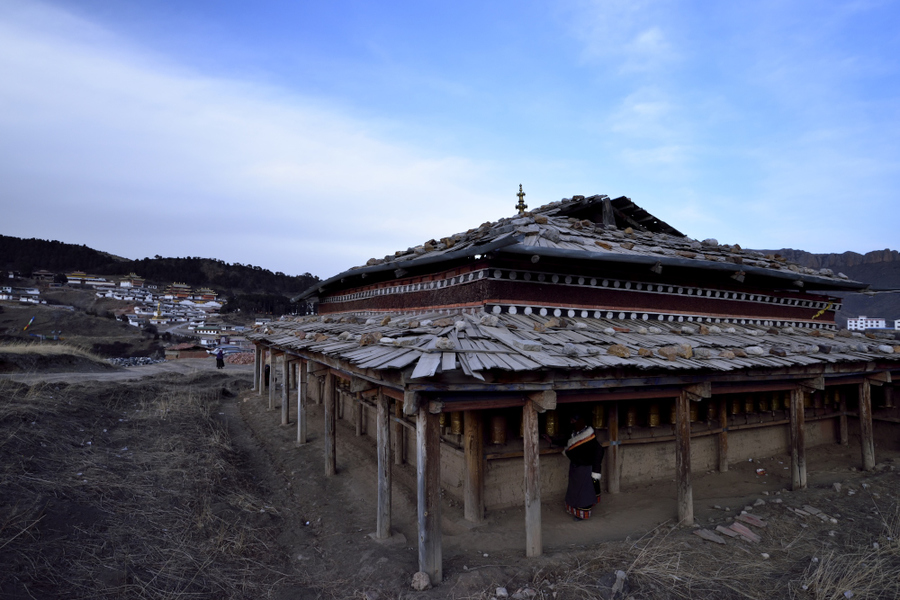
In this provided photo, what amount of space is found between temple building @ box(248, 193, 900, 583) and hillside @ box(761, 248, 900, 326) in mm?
49850

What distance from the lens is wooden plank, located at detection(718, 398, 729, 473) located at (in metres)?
8.92

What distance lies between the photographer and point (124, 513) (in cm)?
675

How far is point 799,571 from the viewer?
17.9 ft

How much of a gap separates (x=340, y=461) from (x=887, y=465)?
11490 millimetres

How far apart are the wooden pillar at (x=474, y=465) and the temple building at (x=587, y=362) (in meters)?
0.03

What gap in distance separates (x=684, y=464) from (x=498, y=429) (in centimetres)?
275

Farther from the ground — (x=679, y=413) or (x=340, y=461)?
(x=679, y=413)

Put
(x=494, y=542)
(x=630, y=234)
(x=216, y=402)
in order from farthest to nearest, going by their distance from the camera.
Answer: (x=216, y=402) < (x=630, y=234) < (x=494, y=542)

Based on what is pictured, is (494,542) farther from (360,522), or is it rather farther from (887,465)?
(887,465)

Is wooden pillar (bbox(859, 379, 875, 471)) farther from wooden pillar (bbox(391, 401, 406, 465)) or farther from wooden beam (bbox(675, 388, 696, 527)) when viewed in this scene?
wooden pillar (bbox(391, 401, 406, 465))

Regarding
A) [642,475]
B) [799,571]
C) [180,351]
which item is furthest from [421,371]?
[180,351]

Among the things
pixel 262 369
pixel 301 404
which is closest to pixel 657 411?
pixel 301 404

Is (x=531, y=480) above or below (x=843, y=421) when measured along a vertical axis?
above

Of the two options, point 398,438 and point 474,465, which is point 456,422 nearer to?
point 474,465
